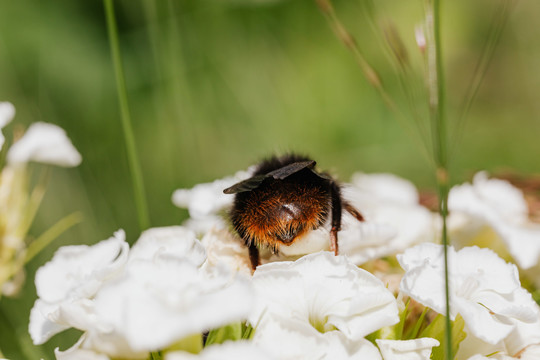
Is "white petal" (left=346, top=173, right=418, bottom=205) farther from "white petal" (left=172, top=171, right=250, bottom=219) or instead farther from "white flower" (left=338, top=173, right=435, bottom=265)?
"white petal" (left=172, top=171, right=250, bottom=219)

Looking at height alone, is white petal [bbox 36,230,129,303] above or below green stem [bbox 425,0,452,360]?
below

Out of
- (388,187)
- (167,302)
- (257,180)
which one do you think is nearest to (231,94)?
(388,187)

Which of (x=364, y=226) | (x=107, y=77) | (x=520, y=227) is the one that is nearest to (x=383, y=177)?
(x=520, y=227)

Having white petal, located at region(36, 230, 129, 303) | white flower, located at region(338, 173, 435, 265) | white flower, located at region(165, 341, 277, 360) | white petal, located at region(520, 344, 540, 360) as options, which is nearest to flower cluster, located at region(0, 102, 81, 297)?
white petal, located at region(36, 230, 129, 303)

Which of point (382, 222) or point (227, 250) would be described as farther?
point (382, 222)

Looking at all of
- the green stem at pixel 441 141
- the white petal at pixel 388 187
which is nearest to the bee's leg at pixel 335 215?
the green stem at pixel 441 141

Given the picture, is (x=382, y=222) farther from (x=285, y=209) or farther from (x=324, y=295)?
(x=324, y=295)

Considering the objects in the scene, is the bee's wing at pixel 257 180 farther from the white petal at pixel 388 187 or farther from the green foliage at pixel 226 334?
the white petal at pixel 388 187
